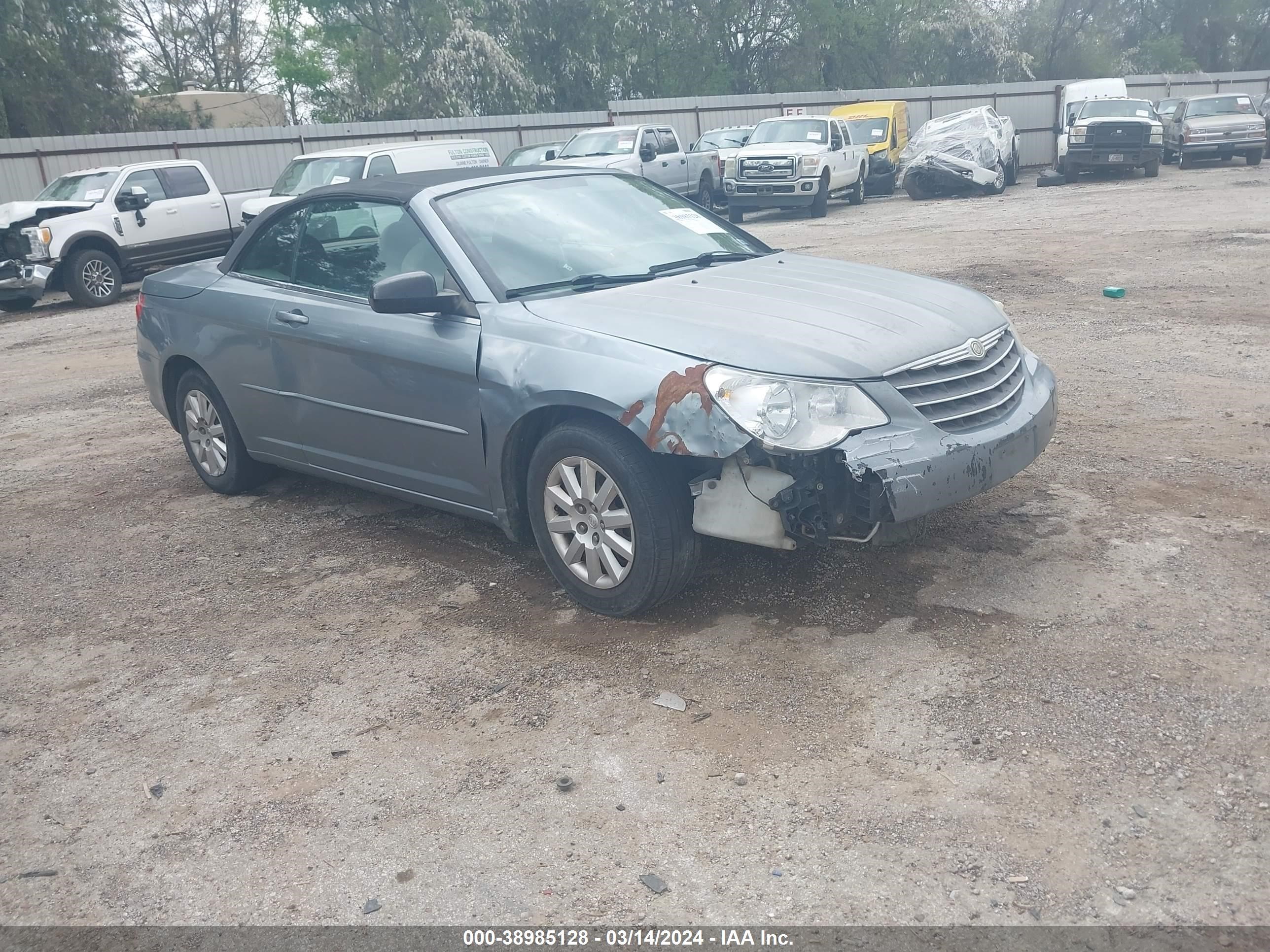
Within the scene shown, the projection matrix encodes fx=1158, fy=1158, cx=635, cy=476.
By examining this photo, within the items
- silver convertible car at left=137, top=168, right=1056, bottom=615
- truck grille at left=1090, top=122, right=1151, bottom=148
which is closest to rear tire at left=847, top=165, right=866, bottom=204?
truck grille at left=1090, top=122, right=1151, bottom=148

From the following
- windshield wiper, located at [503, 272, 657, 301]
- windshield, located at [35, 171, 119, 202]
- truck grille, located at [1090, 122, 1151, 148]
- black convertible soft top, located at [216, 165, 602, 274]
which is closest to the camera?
windshield wiper, located at [503, 272, 657, 301]

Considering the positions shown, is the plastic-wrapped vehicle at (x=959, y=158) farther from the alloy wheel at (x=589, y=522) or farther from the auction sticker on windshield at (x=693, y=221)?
the alloy wheel at (x=589, y=522)

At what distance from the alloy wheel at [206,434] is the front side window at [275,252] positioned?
2.44 feet

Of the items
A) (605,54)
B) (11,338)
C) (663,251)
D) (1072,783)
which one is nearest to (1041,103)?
(605,54)

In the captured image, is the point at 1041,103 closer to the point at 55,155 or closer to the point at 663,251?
the point at 55,155

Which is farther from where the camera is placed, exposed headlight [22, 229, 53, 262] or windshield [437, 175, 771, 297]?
exposed headlight [22, 229, 53, 262]

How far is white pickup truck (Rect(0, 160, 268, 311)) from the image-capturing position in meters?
15.1

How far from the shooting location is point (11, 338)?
13.5m

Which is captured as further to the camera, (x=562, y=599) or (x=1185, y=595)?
(x=562, y=599)

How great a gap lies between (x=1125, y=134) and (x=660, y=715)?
23.7 meters

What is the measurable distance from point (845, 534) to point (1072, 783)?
3.75 feet

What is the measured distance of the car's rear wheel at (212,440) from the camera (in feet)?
19.7

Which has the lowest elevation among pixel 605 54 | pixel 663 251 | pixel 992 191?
Result: pixel 992 191

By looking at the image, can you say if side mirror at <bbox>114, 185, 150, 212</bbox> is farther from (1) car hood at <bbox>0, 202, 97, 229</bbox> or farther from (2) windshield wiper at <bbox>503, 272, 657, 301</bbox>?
(2) windshield wiper at <bbox>503, 272, 657, 301</bbox>
